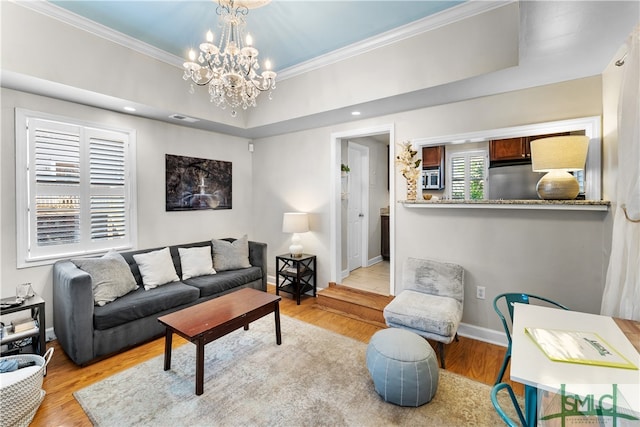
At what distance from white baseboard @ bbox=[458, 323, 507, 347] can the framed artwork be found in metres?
3.71

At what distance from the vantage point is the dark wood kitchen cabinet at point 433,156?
3162 millimetres

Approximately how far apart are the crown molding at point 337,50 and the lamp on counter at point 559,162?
118cm

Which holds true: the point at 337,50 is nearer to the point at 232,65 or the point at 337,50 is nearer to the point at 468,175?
the point at 232,65

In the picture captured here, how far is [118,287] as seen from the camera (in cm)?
279

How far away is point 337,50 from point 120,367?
3714 millimetres

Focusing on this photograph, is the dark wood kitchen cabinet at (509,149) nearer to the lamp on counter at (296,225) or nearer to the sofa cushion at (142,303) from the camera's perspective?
the lamp on counter at (296,225)

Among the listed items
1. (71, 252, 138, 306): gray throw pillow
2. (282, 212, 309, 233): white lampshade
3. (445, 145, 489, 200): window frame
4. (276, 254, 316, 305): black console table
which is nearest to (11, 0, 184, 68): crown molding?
(71, 252, 138, 306): gray throw pillow

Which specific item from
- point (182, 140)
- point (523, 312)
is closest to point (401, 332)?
point (523, 312)

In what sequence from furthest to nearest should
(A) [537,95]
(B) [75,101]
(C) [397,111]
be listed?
1. (C) [397,111]
2. (B) [75,101]
3. (A) [537,95]

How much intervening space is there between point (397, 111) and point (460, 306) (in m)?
Answer: 2.26

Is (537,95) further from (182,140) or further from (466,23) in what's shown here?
(182,140)

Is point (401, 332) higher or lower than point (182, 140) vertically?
lower

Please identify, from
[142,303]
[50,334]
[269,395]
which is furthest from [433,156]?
[50,334]

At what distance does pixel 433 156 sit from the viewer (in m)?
3.21
